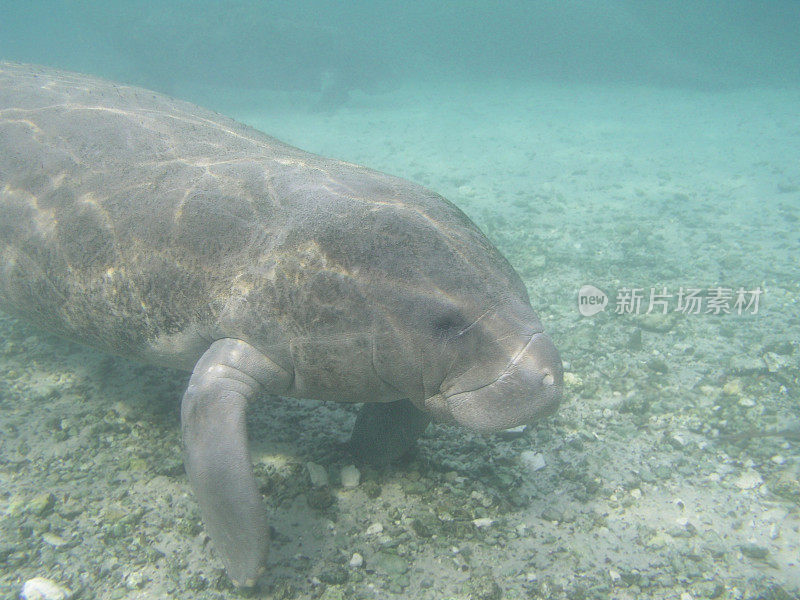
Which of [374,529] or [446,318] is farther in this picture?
[374,529]

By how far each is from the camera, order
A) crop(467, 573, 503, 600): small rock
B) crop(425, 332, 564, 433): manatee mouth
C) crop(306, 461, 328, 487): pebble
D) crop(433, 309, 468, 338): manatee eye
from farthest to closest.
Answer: crop(306, 461, 328, 487): pebble, crop(467, 573, 503, 600): small rock, crop(433, 309, 468, 338): manatee eye, crop(425, 332, 564, 433): manatee mouth

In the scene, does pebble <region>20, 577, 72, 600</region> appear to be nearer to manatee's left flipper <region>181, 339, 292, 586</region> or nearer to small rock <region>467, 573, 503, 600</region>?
manatee's left flipper <region>181, 339, 292, 586</region>

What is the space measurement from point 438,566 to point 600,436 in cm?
192

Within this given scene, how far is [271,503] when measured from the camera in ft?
9.77

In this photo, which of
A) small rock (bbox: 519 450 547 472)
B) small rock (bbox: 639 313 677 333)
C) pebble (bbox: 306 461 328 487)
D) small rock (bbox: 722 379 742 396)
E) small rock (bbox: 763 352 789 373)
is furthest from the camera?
small rock (bbox: 639 313 677 333)

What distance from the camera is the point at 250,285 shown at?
2.74 metres

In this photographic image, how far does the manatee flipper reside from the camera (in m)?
3.19

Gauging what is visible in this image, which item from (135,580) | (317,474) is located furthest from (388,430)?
(135,580)

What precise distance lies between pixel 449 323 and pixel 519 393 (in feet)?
1.57

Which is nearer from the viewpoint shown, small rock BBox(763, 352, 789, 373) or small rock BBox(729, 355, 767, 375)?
small rock BBox(729, 355, 767, 375)

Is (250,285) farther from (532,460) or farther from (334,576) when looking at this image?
(532,460)

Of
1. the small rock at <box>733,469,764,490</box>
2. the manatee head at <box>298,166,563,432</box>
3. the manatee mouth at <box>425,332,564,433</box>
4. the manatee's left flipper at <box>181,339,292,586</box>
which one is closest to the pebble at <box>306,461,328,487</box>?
the manatee's left flipper at <box>181,339,292,586</box>

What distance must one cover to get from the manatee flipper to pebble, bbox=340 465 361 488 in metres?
0.10

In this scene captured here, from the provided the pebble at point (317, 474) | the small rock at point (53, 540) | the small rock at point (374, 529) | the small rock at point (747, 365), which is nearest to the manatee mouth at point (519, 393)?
the small rock at point (374, 529)
